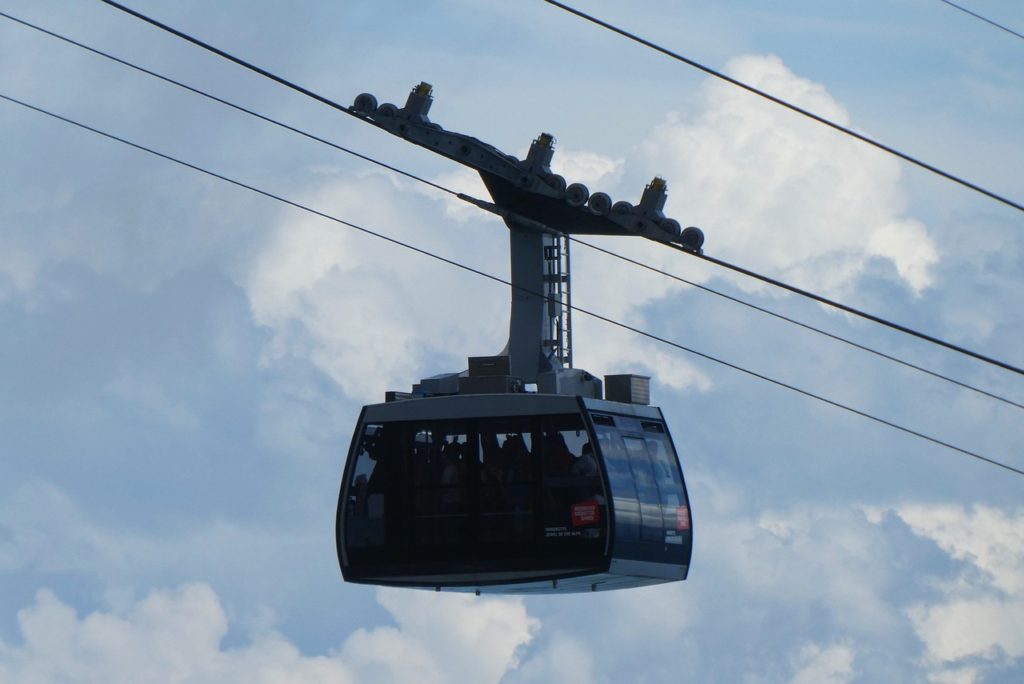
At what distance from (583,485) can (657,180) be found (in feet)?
14.2

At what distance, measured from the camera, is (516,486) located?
20.2 meters

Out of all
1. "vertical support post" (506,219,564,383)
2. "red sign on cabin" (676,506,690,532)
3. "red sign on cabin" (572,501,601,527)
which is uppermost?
"vertical support post" (506,219,564,383)

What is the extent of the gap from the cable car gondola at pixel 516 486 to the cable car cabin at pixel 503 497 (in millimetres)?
16

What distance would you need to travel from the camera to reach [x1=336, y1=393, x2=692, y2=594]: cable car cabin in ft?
65.4

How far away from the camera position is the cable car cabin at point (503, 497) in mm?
19922

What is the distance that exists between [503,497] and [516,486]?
0.66ft

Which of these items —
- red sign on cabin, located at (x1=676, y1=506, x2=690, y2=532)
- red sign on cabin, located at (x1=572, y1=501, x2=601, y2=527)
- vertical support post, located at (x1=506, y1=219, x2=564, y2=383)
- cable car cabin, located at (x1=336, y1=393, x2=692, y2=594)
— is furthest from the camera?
vertical support post, located at (x1=506, y1=219, x2=564, y2=383)

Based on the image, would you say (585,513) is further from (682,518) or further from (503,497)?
(682,518)

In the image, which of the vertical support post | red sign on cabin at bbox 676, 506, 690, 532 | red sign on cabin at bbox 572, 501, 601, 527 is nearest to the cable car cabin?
red sign on cabin at bbox 572, 501, 601, 527

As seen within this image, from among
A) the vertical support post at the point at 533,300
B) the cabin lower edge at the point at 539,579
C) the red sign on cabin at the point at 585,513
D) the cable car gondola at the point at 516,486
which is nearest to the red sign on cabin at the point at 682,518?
the cable car gondola at the point at 516,486

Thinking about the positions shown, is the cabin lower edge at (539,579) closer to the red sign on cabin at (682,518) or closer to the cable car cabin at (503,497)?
the cable car cabin at (503,497)

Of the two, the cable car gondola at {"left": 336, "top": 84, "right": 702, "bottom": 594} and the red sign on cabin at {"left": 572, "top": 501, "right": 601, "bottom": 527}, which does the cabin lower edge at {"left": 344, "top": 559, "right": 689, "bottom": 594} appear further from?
the red sign on cabin at {"left": 572, "top": 501, "right": 601, "bottom": 527}

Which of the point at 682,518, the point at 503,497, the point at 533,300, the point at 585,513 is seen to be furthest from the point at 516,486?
the point at 533,300

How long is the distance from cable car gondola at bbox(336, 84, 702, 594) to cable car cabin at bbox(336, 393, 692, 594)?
16 mm
